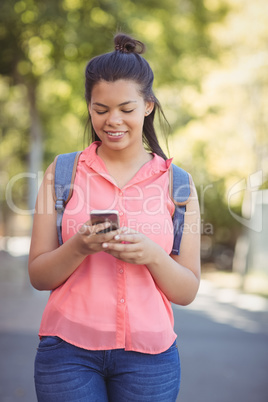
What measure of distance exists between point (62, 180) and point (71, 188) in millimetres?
45

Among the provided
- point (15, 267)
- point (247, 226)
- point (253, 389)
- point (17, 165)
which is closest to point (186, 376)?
point (253, 389)

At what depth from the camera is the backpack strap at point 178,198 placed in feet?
6.27

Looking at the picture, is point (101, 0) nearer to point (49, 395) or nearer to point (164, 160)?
point (164, 160)

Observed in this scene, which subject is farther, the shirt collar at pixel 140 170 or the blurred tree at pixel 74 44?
the blurred tree at pixel 74 44

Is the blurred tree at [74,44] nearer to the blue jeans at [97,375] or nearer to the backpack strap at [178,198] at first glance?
the backpack strap at [178,198]

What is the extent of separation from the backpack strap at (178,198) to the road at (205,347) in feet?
8.96

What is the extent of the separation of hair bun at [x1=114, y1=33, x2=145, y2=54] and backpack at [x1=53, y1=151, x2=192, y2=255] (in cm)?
46

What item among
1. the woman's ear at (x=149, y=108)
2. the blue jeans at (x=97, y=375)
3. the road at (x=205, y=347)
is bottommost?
the road at (x=205, y=347)

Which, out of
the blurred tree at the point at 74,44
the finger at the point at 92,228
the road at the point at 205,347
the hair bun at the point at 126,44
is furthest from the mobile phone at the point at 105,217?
the blurred tree at the point at 74,44

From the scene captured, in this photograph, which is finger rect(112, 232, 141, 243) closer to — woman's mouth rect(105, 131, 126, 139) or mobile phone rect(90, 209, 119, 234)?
mobile phone rect(90, 209, 119, 234)

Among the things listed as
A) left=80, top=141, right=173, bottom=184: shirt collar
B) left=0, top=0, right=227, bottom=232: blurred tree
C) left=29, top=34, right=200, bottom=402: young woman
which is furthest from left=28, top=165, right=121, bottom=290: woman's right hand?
left=0, top=0, right=227, bottom=232: blurred tree

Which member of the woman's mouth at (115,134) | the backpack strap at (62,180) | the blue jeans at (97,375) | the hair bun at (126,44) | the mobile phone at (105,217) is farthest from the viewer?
the hair bun at (126,44)

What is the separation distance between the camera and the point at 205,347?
18.6 ft

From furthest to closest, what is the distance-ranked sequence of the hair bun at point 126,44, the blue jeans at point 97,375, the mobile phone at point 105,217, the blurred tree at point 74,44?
1. the blurred tree at point 74,44
2. the hair bun at point 126,44
3. the blue jeans at point 97,375
4. the mobile phone at point 105,217
